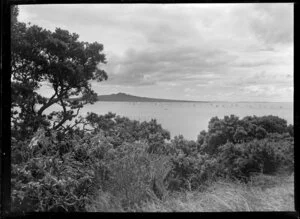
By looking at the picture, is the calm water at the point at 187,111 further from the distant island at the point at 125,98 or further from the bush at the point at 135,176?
the bush at the point at 135,176

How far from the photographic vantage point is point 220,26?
377cm

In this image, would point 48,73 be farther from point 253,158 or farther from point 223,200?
point 253,158

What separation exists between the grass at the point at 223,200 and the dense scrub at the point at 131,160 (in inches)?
2.9

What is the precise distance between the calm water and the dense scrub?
0.28 ft

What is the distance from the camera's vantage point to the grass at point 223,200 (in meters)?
3.44

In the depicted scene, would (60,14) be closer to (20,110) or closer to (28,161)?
(20,110)

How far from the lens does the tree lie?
4.00 m

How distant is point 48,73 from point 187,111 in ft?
5.90

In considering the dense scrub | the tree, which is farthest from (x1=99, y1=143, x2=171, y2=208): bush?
the tree

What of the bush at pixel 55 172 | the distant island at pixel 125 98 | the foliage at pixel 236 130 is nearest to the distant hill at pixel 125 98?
the distant island at pixel 125 98

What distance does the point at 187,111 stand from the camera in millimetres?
3959

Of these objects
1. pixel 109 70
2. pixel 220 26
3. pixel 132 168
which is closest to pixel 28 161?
pixel 132 168

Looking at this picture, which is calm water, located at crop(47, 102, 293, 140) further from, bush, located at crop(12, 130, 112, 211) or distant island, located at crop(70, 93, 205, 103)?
bush, located at crop(12, 130, 112, 211)

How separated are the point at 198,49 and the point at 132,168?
62.6 inches
